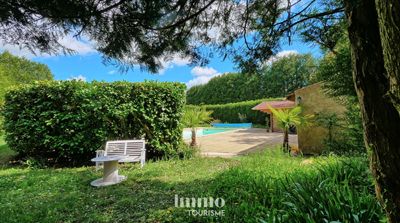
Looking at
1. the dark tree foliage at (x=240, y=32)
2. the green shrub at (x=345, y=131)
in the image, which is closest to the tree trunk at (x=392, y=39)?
the dark tree foliage at (x=240, y=32)

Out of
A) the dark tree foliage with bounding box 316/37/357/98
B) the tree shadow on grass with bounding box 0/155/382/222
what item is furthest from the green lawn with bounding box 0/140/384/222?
the dark tree foliage with bounding box 316/37/357/98

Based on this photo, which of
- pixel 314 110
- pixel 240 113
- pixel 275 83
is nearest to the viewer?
pixel 314 110

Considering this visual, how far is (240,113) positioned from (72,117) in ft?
66.0

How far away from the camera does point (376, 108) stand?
5.43 feet

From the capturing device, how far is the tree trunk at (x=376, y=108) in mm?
1601

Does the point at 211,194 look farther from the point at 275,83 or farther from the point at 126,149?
the point at 275,83

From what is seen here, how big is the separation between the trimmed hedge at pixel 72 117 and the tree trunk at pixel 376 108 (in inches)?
269

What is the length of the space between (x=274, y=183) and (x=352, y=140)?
138 inches

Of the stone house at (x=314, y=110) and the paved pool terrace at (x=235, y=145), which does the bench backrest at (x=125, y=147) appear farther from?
the stone house at (x=314, y=110)

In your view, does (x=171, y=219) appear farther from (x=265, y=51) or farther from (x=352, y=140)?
(x=352, y=140)

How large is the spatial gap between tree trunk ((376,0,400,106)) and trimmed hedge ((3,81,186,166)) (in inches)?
286

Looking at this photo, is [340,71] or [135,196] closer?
[135,196]
